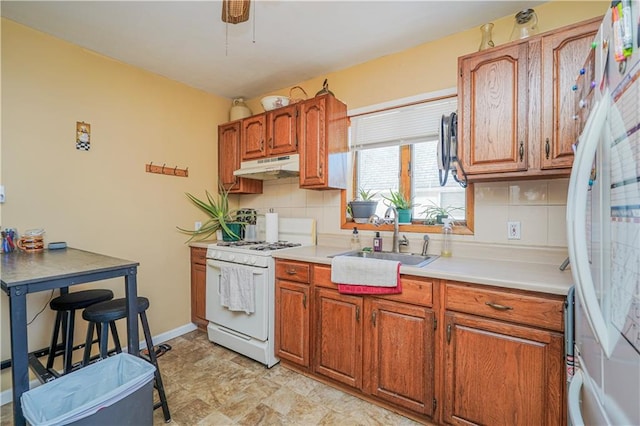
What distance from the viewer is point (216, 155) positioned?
325 centimetres

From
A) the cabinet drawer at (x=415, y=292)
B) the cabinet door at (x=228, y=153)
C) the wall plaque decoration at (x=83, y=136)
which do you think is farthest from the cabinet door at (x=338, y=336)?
the wall plaque decoration at (x=83, y=136)

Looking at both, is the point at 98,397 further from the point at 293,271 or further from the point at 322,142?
the point at 322,142

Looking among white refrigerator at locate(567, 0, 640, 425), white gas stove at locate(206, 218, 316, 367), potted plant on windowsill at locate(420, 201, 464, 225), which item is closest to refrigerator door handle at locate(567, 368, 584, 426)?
white refrigerator at locate(567, 0, 640, 425)

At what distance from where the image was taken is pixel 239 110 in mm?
3203

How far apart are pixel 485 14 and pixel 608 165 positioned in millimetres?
1735

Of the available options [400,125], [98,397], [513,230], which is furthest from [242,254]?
[513,230]

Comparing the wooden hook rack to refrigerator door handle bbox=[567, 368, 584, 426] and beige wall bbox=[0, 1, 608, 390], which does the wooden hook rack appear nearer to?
beige wall bbox=[0, 1, 608, 390]

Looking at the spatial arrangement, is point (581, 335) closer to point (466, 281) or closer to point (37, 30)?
point (466, 281)

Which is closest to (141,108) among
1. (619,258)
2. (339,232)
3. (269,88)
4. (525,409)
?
(269,88)

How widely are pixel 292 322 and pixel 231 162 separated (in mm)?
1800

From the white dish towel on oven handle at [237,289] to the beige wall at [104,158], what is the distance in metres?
0.75

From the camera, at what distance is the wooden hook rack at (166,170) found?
8.78 feet

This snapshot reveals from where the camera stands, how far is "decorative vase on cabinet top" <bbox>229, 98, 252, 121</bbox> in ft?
10.5

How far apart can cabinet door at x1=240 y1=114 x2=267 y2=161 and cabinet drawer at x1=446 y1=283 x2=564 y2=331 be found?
2.06m
